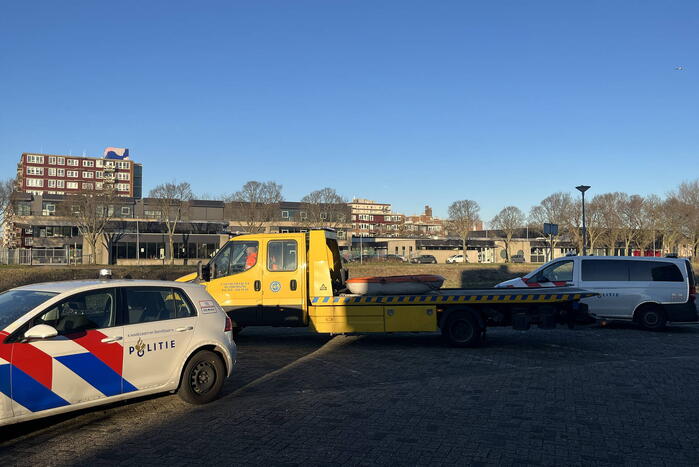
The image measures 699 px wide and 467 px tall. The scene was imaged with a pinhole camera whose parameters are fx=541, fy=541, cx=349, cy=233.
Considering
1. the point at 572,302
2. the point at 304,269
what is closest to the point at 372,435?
the point at 304,269

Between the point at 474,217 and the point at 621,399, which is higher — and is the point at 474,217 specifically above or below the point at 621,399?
above

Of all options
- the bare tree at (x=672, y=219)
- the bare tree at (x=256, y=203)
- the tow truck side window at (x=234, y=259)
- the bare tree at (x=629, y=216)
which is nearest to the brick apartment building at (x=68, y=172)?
the bare tree at (x=256, y=203)

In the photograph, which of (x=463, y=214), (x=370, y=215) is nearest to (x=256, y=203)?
(x=463, y=214)

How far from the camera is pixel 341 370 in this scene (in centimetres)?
890

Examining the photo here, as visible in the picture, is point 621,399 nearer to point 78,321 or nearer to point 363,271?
point 78,321

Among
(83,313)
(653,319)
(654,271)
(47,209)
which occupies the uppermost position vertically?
(47,209)

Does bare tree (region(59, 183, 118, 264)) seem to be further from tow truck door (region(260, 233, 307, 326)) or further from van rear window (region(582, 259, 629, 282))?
van rear window (region(582, 259, 629, 282))

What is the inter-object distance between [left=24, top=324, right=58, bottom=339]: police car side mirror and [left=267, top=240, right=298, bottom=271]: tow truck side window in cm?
602

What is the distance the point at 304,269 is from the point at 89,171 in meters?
137

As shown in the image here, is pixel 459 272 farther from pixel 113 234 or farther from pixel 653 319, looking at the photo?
pixel 113 234

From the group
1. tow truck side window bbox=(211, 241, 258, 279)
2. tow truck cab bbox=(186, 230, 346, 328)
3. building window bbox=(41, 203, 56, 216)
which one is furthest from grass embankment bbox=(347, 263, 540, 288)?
building window bbox=(41, 203, 56, 216)

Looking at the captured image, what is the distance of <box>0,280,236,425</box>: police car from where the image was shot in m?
5.11

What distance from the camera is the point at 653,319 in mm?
13367

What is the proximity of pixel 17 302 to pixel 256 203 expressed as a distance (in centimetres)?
5318
